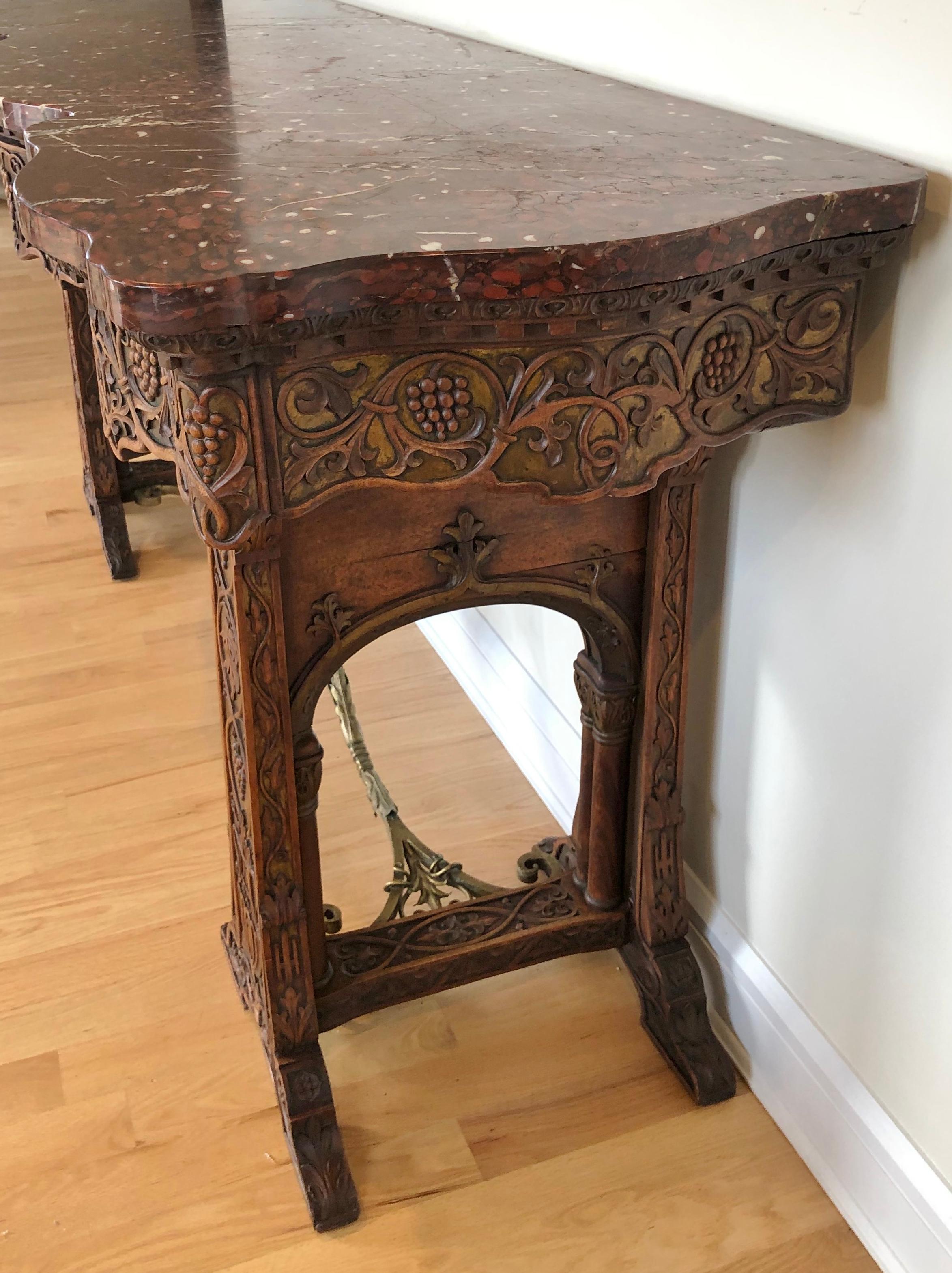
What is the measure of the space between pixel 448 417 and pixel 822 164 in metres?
0.36

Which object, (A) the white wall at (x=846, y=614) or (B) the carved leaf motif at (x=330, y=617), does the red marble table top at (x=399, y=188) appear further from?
(B) the carved leaf motif at (x=330, y=617)

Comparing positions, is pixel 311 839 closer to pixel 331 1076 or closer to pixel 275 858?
pixel 275 858

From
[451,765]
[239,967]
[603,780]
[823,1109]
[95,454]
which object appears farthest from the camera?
[95,454]

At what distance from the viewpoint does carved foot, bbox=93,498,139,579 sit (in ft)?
7.85

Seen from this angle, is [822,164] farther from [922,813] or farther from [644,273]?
[922,813]

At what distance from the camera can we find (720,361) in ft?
3.08

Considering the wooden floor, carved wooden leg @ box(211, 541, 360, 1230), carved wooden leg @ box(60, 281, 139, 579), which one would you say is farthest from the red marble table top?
the wooden floor

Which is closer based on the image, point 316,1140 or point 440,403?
point 440,403

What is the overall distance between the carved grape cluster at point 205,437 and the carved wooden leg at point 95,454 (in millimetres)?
1453

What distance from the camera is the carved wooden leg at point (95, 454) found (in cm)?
218

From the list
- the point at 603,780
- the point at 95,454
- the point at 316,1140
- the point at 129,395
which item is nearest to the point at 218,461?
the point at 129,395

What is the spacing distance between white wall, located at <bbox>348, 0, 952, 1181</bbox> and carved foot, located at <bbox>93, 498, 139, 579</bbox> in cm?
135

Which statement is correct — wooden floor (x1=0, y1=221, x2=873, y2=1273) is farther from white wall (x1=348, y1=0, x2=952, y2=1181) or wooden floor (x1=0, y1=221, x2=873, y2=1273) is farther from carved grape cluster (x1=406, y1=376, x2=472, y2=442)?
carved grape cluster (x1=406, y1=376, x2=472, y2=442)

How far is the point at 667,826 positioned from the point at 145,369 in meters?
0.76
